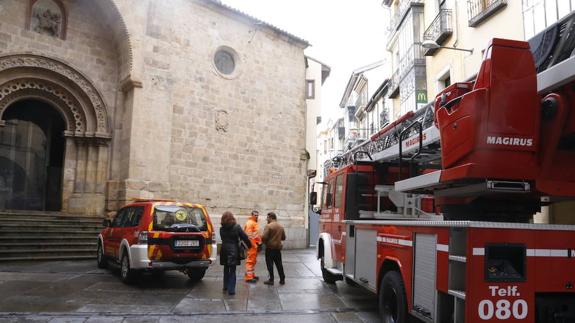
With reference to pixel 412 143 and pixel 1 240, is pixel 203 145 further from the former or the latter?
pixel 412 143

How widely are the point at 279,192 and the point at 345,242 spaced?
35.3 ft

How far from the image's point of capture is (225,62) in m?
17.7

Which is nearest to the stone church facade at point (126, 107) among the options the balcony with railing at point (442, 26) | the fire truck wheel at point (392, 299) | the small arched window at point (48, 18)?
the small arched window at point (48, 18)

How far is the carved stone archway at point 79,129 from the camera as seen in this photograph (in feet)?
47.3

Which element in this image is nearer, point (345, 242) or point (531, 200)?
point (531, 200)

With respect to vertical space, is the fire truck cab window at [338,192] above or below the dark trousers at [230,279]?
above

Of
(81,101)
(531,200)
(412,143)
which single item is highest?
(81,101)

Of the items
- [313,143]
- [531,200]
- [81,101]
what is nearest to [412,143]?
[531,200]

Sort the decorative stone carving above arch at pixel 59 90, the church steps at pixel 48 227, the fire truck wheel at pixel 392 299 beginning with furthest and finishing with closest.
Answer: the decorative stone carving above arch at pixel 59 90
the church steps at pixel 48 227
the fire truck wheel at pixel 392 299

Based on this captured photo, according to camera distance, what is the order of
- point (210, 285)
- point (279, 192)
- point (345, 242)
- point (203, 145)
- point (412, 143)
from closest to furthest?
point (412, 143), point (345, 242), point (210, 285), point (203, 145), point (279, 192)

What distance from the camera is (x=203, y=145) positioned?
647 inches

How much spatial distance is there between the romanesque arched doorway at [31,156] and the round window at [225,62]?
5839mm

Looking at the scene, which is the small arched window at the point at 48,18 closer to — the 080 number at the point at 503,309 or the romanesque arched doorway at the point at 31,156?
the romanesque arched doorway at the point at 31,156

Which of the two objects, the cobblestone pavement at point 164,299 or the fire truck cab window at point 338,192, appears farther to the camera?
the fire truck cab window at point 338,192
